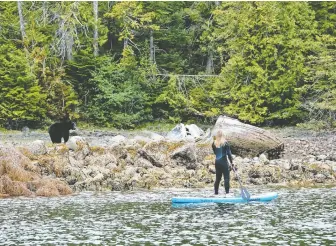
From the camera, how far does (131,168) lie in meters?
25.8

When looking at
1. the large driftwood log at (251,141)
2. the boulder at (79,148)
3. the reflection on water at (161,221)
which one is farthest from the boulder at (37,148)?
the large driftwood log at (251,141)

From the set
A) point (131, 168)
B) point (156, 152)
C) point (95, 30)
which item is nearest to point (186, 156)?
point (156, 152)

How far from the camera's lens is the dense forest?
47594mm

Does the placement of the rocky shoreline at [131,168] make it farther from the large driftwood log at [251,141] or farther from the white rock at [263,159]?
the large driftwood log at [251,141]

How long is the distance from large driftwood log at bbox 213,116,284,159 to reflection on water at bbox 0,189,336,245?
28.7 ft

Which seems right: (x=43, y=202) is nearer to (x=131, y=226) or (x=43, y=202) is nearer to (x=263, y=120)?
(x=131, y=226)

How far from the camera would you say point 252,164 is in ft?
91.0

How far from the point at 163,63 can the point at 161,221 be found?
128 feet

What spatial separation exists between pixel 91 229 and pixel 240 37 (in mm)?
35919

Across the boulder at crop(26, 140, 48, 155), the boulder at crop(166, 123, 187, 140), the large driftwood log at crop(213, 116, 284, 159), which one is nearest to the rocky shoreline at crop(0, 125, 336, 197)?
the boulder at crop(26, 140, 48, 155)

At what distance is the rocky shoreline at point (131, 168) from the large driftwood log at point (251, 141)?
1.41ft

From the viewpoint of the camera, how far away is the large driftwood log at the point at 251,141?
30422 millimetres

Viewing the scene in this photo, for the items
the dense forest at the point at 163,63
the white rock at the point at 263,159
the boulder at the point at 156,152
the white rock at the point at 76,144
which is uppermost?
the dense forest at the point at 163,63

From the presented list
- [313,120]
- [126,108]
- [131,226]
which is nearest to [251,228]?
[131,226]
